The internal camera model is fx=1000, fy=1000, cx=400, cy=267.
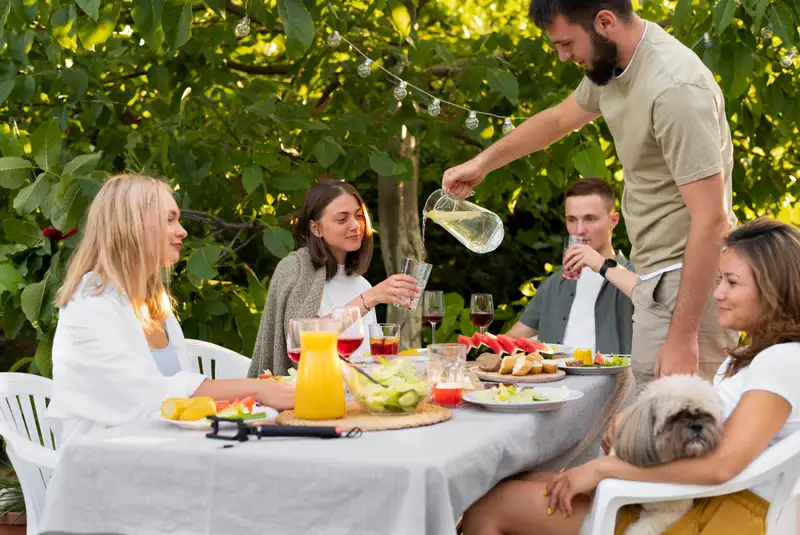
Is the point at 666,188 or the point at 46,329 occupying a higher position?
the point at 666,188

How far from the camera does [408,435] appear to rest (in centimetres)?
183

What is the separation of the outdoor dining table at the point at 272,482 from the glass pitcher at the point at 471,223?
53.2 inches

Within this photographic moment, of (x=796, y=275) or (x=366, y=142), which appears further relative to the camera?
(x=366, y=142)

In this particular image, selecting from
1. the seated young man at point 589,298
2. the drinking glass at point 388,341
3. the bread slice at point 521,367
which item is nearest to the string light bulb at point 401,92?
the seated young man at point 589,298

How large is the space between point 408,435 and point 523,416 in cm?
33

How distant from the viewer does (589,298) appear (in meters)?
3.83

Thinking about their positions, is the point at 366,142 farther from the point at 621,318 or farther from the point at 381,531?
the point at 381,531

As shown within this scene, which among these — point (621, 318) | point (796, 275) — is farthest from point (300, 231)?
point (796, 275)

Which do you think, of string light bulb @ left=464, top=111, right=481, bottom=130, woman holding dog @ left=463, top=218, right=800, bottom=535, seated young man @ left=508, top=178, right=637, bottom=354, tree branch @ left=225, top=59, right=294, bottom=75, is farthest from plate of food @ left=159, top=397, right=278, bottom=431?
tree branch @ left=225, top=59, right=294, bottom=75

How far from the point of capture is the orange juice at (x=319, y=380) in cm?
196

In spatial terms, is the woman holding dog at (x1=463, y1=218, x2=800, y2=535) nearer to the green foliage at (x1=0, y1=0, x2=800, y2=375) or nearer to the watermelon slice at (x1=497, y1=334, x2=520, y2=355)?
the watermelon slice at (x1=497, y1=334, x2=520, y2=355)

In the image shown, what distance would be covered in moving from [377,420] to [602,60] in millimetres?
1161

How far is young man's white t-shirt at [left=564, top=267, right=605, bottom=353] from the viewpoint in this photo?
3.77 metres

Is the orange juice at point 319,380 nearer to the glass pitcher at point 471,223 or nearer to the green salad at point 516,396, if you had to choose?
the green salad at point 516,396
